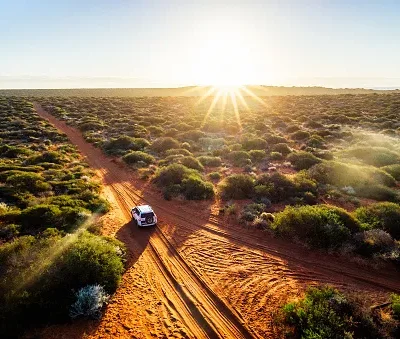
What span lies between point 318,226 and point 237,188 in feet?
24.8

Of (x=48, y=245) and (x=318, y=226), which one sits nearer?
(x=48, y=245)

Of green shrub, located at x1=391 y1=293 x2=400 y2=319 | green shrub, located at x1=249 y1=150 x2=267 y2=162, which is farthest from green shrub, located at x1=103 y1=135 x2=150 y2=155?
green shrub, located at x1=391 y1=293 x2=400 y2=319

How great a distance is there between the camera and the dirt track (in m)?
9.78

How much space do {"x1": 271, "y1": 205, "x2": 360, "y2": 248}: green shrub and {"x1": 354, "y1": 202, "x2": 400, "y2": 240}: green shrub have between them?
42.2 inches

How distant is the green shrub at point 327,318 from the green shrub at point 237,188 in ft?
37.1

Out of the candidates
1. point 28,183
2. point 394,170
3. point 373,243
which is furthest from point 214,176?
point 394,170

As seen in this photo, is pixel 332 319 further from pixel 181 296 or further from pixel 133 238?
pixel 133 238

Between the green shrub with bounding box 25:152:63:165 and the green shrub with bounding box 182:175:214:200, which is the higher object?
the green shrub with bounding box 25:152:63:165

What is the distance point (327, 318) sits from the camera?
9.17m

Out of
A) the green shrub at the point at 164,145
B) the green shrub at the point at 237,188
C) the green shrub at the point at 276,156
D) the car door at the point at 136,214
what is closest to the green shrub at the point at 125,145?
the green shrub at the point at 164,145

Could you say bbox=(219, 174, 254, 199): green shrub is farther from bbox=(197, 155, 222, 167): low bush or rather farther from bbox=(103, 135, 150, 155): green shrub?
bbox=(103, 135, 150, 155): green shrub

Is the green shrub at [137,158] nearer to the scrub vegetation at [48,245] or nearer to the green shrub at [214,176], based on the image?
the scrub vegetation at [48,245]

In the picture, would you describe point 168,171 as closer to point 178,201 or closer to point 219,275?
point 178,201

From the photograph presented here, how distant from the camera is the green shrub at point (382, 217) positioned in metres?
15.4
